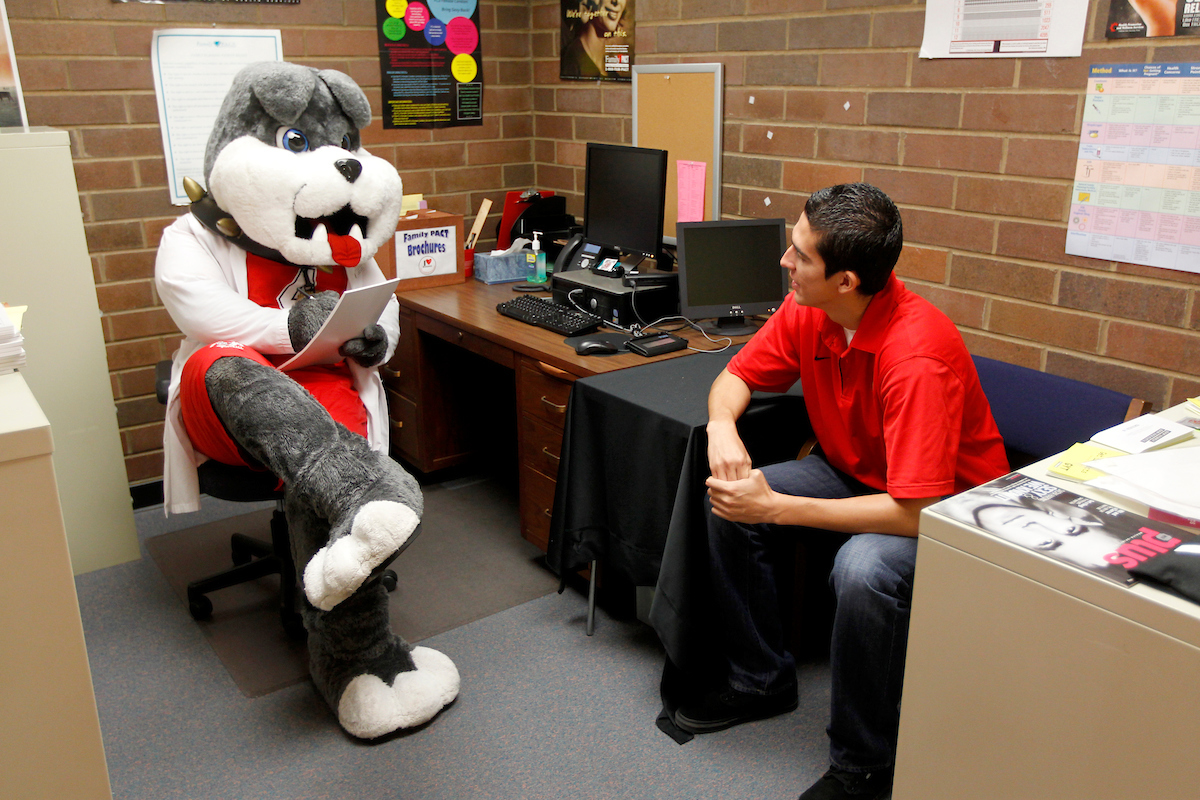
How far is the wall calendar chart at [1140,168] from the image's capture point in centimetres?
192

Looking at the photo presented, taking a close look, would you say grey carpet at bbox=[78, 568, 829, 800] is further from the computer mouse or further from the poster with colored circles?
the poster with colored circles

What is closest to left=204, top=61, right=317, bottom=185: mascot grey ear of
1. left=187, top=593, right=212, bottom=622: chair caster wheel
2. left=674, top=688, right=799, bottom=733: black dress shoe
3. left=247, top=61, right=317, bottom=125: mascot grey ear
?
left=247, top=61, right=317, bottom=125: mascot grey ear

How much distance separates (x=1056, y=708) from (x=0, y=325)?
1.54m

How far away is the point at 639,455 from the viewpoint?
2.10 m

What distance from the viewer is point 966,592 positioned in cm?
133

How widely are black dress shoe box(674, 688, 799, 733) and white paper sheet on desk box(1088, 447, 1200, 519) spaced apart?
878 mm

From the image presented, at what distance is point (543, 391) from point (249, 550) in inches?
38.4

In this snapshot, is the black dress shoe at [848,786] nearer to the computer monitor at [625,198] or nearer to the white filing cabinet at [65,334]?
the computer monitor at [625,198]

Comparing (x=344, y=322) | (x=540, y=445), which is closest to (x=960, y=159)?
(x=540, y=445)

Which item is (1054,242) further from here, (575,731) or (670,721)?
Result: (575,731)

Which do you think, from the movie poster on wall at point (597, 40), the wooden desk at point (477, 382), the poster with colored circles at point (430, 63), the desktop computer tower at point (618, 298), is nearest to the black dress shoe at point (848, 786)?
the wooden desk at point (477, 382)

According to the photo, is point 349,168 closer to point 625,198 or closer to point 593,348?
point 593,348

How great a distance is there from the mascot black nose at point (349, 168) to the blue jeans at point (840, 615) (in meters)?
1.10

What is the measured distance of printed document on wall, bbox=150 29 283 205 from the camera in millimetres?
2840
